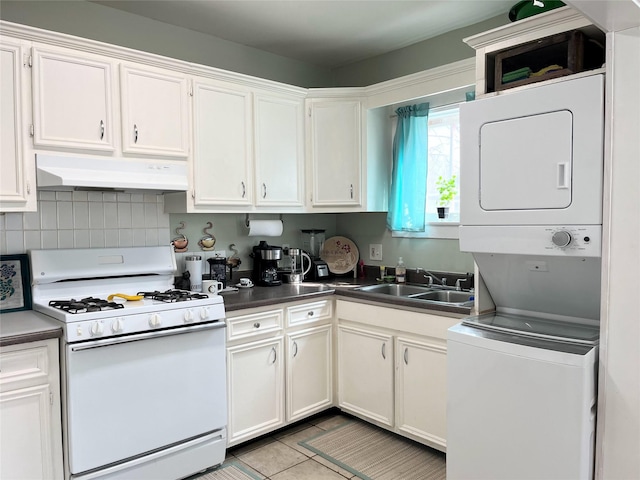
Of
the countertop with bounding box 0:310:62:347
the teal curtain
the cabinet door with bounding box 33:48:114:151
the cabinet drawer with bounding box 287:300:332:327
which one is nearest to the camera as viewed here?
the countertop with bounding box 0:310:62:347

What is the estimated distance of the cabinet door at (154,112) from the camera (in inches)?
99.1

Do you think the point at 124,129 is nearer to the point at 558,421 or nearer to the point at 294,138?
the point at 294,138

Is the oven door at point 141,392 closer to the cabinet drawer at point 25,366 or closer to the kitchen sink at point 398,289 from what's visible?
the cabinet drawer at point 25,366

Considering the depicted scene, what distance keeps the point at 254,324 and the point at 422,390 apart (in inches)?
39.4

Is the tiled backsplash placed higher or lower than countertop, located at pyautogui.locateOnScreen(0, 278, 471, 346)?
higher

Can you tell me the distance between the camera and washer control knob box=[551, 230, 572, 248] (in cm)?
180

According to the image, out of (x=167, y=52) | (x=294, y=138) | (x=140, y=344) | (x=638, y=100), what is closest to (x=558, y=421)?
(x=638, y=100)

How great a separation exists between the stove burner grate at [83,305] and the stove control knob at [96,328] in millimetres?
75

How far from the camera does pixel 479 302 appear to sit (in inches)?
90.1

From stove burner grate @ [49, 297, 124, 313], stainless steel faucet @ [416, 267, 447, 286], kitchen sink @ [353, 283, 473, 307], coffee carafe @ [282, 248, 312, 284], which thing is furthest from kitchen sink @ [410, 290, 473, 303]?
stove burner grate @ [49, 297, 124, 313]

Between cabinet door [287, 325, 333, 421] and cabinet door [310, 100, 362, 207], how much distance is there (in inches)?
36.3

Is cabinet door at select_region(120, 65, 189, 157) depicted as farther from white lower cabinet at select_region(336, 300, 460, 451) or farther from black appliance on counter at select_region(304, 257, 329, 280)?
white lower cabinet at select_region(336, 300, 460, 451)

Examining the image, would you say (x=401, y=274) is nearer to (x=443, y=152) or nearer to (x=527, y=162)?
(x=443, y=152)

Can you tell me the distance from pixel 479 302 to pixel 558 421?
2.18 feet
